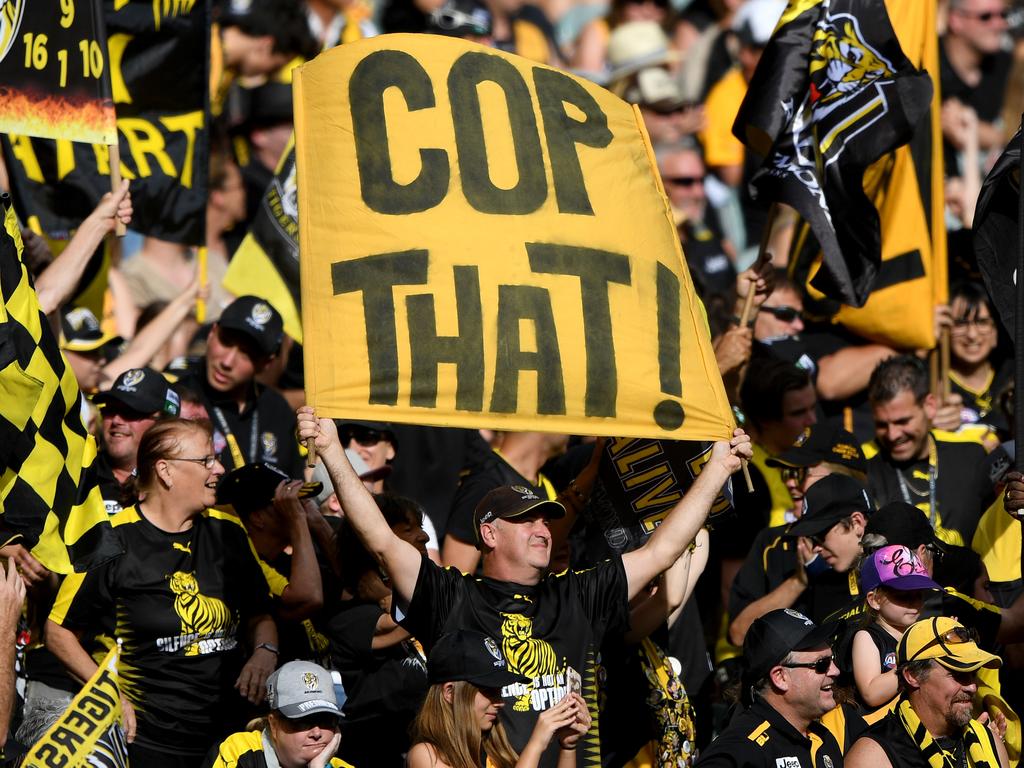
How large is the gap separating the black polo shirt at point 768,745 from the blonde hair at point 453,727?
3.02 ft

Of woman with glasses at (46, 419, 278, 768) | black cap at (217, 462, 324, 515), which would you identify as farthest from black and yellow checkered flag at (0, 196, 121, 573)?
black cap at (217, 462, 324, 515)

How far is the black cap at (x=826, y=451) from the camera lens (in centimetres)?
842

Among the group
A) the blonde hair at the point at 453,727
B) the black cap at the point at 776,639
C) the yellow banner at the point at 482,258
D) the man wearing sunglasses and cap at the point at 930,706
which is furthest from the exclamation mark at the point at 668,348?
the blonde hair at the point at 453,727

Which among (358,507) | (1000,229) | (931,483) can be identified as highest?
(1000,229)

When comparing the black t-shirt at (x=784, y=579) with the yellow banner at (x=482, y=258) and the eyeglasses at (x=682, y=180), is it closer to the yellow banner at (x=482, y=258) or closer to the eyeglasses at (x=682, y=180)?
the yellow banner at (x=482, y=258)

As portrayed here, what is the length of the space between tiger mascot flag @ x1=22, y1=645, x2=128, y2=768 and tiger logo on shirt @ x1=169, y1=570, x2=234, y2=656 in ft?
2.84

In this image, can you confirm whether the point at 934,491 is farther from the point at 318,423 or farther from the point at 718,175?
the point at 718,175

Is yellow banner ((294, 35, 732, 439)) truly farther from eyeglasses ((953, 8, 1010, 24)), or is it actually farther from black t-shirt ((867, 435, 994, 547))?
eyeglasses ((953, 8, 1010, 24))

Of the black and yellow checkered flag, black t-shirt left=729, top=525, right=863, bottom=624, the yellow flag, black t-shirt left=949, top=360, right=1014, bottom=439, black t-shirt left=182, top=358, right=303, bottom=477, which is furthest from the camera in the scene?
black t-shirt left=949, top=360, right=1014, bottom=439

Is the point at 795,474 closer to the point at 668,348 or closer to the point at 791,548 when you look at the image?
the point at 791,548

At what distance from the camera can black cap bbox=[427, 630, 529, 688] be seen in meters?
6.23

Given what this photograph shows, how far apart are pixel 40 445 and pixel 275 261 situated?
3.20m

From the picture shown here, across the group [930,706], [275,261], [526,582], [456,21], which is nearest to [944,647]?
[930,706]

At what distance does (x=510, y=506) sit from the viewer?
22.2 ft
